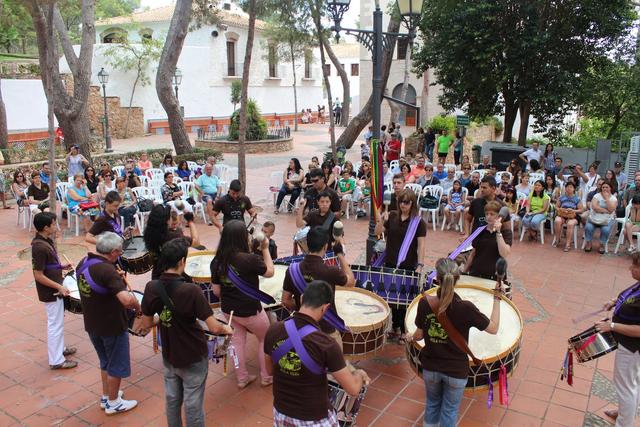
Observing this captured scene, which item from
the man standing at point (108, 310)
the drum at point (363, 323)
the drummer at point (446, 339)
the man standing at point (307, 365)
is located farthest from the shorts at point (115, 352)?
the drummer at point (446, 339)

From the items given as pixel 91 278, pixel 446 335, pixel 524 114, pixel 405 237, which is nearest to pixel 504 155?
pixel 524 114

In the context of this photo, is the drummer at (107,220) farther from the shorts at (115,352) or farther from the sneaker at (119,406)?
the sneaker at (119,406)

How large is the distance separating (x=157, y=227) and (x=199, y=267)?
0.91 metres

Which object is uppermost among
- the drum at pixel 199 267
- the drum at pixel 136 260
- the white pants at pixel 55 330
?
the drum at pixel 136 260

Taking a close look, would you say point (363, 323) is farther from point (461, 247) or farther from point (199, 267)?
point (199, 267)

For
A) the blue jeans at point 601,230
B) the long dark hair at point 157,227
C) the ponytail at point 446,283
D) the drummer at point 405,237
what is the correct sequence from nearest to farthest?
the ponytail at point 446,283, the long dark hair at point 157,227, the drummer at point 405,237, the blue jeans at point 601,230

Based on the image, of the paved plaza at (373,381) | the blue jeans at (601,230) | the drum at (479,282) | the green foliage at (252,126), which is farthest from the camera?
the green foliage at (252,126)

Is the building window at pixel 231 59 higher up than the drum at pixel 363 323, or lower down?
higher up

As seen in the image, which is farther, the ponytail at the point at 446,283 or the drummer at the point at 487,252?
the drummer at the point at 487,252

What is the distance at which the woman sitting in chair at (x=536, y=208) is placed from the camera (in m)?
9.97

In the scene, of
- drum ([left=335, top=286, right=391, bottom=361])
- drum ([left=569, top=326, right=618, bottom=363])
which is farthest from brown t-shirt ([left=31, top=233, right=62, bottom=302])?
drum ([left=569, top=326, right=618, bottom=363])

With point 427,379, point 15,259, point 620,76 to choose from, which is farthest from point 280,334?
point 620,76

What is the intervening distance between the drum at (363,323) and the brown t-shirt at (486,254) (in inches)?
48.2

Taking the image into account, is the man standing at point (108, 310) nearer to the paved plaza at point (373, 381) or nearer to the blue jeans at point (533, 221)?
the paved plaza at point (373, 381)
